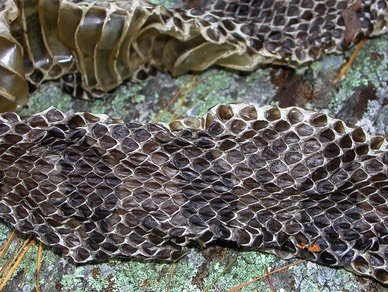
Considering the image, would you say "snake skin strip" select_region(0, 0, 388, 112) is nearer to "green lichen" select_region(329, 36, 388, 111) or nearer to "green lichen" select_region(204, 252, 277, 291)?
"green lichen" select_region(329, 36, 388, 111)

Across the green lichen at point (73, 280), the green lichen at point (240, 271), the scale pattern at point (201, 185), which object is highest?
the scale pattern at point (201, 185)

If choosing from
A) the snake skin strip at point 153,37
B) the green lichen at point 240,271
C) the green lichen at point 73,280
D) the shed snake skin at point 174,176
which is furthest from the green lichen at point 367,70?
the green lichen at point 73,280

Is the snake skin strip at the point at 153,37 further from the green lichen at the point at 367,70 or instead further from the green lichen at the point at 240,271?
the green lichen at the point at 240,271

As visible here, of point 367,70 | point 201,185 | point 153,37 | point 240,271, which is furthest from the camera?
point 367,70

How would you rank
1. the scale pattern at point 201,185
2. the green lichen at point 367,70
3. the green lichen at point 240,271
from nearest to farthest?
the scale pattern at point 201,185 < the green lichen at point 240,271 < the green lichen at point 367,70

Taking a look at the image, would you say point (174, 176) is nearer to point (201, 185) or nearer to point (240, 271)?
point (201, 185)

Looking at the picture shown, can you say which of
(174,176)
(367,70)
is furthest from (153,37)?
(367,70)

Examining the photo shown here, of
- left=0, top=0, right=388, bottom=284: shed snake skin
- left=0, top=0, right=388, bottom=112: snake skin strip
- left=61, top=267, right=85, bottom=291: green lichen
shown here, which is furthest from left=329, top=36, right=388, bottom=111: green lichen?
left=61, top=267, right=85, bottom=291: green lichen
